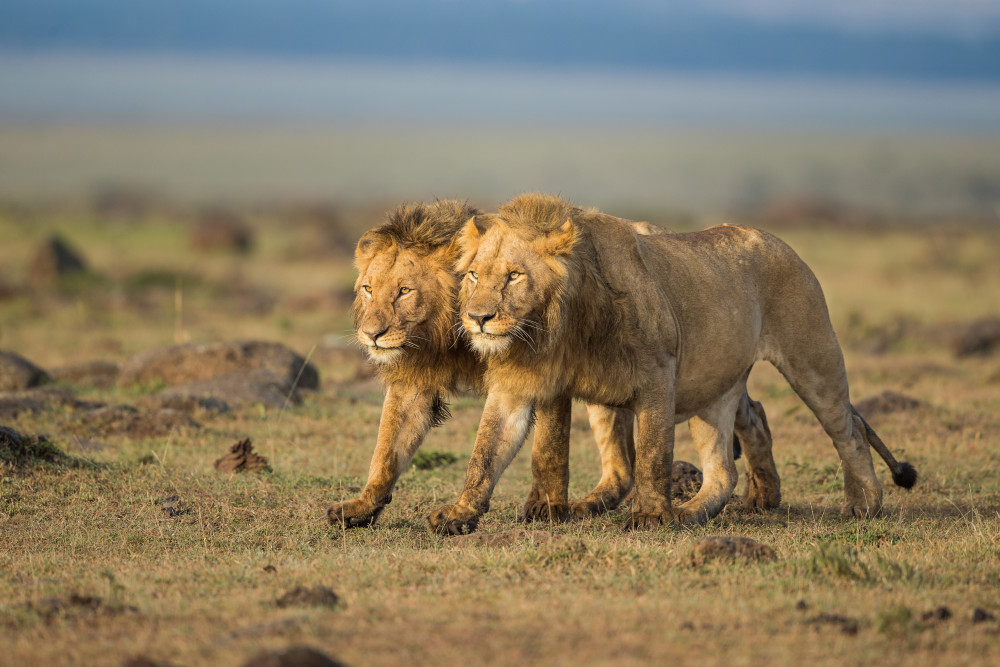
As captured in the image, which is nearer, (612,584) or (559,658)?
(559,658)

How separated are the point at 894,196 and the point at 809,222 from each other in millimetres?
45745

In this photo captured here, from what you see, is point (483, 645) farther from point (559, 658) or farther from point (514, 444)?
point (514, 444)

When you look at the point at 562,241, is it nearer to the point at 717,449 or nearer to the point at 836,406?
the point at 717,449

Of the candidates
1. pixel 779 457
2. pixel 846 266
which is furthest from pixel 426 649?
pixel 846 266

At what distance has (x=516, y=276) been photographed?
6.47 metres

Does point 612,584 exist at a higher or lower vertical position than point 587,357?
lower

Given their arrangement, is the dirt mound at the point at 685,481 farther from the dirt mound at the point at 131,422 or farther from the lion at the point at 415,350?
the dirt mound at the point at 131,422

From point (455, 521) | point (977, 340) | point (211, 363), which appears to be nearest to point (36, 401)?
point (211, 363)

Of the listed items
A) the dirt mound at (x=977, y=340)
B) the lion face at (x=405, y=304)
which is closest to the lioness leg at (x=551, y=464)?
the lion face at (x=405, y=304)

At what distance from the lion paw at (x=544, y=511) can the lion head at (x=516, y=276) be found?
4.32 feet

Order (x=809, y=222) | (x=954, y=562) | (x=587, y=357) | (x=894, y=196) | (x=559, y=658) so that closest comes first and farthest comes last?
(x=559, y=658), (x=954, y=562), (x=587, y=357), (x=809, y=222), (x=894, y=196)

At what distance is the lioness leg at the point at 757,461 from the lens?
27.6 ft

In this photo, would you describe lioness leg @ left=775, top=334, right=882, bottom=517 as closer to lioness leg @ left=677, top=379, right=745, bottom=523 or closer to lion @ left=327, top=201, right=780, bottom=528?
lioness leg @ left=677, top=379, right=745, bottom=523

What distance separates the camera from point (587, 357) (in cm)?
678
